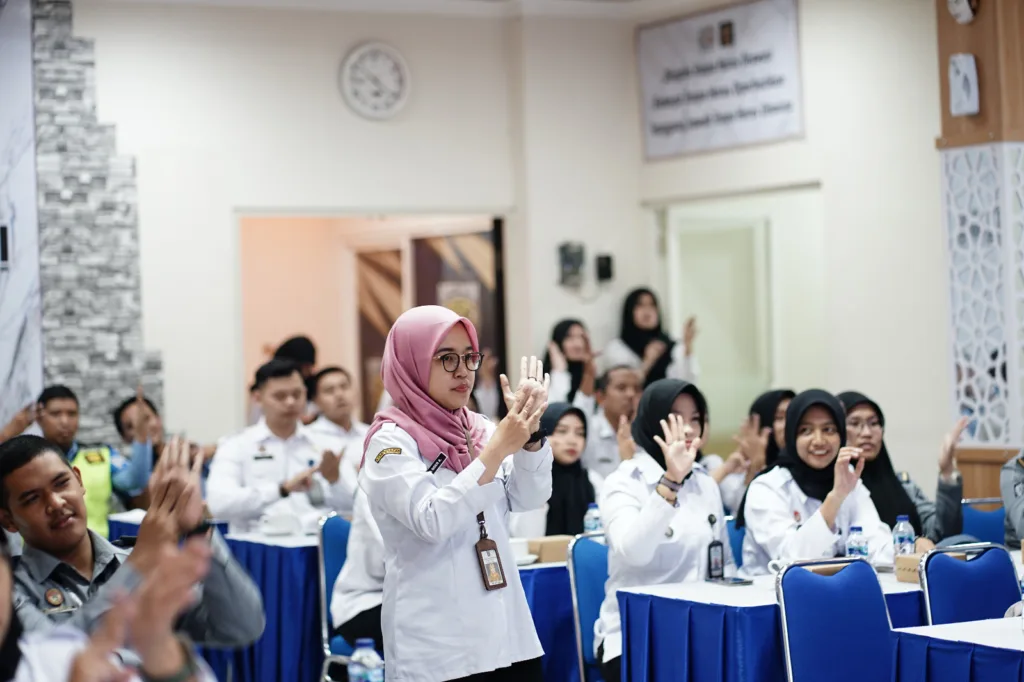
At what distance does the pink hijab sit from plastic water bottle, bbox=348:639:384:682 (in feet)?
2.60

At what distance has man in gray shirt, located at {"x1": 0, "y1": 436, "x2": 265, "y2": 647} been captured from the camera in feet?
9.18

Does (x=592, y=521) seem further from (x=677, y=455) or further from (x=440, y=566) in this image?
(x=440, y=566)

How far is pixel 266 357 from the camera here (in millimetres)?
13148

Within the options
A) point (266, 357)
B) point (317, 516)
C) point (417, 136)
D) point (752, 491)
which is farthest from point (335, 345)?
point (752, 491)

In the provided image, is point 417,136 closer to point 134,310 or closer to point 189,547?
point 134,310

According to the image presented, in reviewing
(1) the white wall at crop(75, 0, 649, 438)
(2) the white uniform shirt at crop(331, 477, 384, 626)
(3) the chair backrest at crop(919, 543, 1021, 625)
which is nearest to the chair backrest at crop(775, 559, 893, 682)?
(3) the chair backrest at crop(919, 543, 1021, 625)

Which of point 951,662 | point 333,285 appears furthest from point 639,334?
point 951,662

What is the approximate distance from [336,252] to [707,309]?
422 centimetres

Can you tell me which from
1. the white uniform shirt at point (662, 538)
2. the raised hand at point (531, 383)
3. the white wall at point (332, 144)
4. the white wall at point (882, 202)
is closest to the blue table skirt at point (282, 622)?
the white uniform shirt at point (662, 538)

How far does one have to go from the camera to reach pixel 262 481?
7129mm

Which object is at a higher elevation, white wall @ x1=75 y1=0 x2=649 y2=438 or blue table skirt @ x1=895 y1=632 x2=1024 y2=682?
white wall @ x1=75 y1=0 x2=649 y2=438

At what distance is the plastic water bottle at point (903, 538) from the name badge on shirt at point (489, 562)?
2.22 metres

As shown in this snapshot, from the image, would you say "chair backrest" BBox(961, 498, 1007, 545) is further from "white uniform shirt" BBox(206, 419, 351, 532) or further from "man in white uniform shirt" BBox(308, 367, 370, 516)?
"man in white uniform shirt" BBox(308, 367, 370, 516)

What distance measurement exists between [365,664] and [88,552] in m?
1.46
